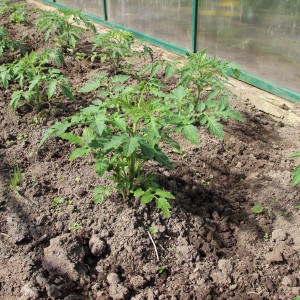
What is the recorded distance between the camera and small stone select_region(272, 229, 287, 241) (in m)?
2.16

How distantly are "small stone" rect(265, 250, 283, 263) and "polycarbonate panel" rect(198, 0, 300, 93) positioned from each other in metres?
1.94

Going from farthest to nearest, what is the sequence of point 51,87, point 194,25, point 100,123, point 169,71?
point 194,25, point 169,71, point 51,87, point 100,123

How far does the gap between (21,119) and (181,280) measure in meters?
1.87

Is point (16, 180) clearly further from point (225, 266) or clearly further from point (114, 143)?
point (225, 266)

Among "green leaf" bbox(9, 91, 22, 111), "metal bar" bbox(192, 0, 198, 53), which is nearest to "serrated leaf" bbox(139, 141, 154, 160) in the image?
"green leaf" bbox(9, 91, 22, 111)

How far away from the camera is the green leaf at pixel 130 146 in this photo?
1.79m

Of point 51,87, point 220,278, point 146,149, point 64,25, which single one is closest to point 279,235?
point 220,278

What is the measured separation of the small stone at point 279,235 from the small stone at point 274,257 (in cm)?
10

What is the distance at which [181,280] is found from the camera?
196cm

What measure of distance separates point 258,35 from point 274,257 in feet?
7.77

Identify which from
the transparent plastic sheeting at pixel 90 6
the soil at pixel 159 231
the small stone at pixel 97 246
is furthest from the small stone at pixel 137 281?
the transparent plastic sheeting at pixel 90 6

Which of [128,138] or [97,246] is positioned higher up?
[128,138]

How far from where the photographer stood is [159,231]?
2.14 meters

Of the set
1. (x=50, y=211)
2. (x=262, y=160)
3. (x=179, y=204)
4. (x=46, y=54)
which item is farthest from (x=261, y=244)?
(x=46, y=54)
